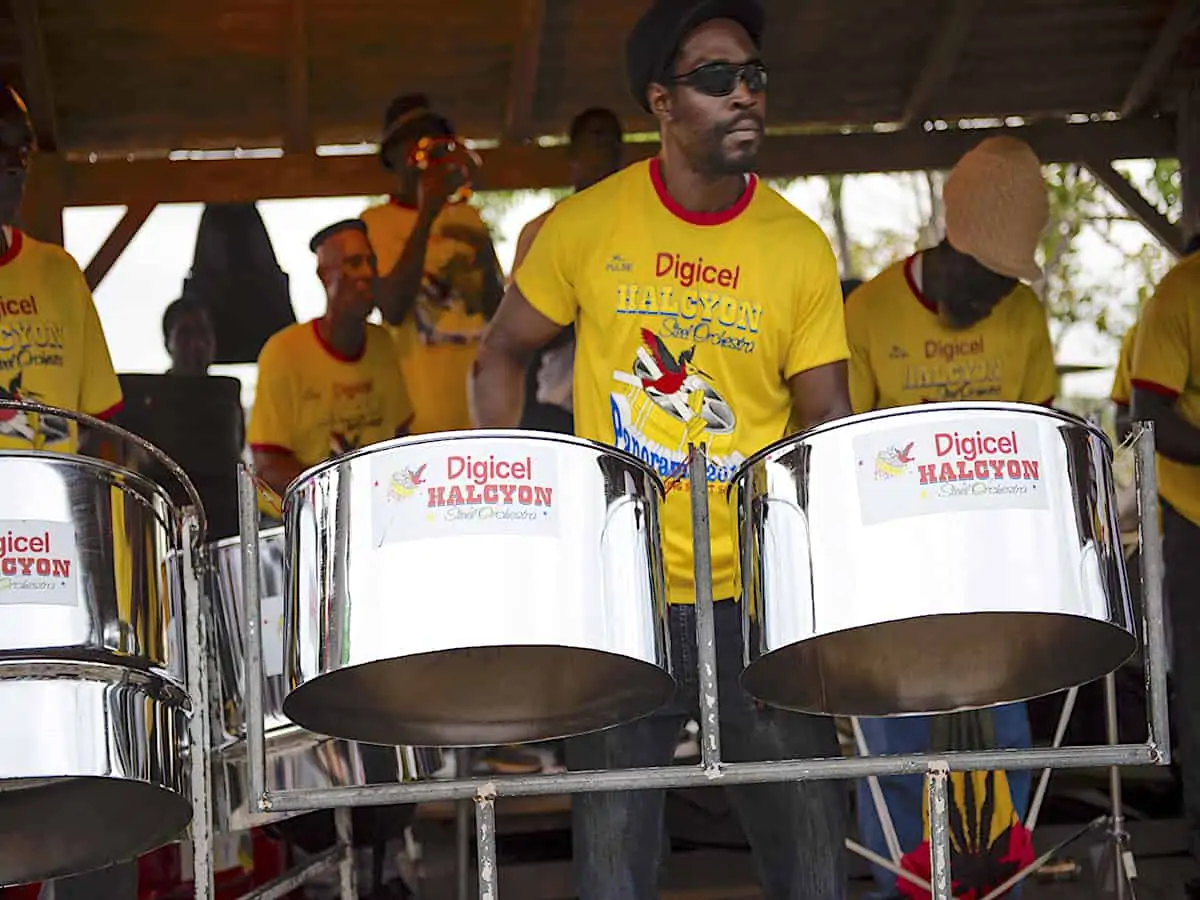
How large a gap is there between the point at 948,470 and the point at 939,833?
0.36 m

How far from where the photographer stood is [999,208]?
134 inches

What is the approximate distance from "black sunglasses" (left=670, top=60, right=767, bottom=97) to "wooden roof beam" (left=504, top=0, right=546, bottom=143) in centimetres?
212

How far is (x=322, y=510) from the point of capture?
1948 millimetres

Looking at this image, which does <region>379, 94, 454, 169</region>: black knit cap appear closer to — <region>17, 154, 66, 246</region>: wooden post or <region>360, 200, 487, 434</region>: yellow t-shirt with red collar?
<region>360, 200, 487, 434</region>: yellow t-shirt with red collar

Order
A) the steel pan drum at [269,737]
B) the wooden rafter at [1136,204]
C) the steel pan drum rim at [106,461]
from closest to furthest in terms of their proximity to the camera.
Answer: the steel pan drum rim at [106,461] < the steel pan drum at [269,737] < the wooden rafter at [1136,204]

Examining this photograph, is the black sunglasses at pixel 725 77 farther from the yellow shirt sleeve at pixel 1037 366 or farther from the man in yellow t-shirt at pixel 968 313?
the yellow shirt sleeve at pixel 1037 366

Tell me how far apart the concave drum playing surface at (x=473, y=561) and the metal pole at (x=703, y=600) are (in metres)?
0.04

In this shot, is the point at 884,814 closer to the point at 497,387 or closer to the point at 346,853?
the point at 346,853

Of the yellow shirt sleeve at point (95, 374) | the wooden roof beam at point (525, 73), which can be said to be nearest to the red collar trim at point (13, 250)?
the yellow shirt sleeve at point (95, 374)

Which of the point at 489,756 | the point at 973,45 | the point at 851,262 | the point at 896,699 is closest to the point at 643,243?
the point at 896,699

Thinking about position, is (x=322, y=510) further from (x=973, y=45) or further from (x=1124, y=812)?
(x=973, y=45)

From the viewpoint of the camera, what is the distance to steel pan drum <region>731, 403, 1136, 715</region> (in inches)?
74.4

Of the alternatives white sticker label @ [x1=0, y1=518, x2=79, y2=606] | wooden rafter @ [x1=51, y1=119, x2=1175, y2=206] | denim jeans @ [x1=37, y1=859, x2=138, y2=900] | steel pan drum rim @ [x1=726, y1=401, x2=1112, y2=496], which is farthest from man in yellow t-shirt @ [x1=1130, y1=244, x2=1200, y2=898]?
white sticker label @ [x1=0, y1=518, x2=79, y2=606]

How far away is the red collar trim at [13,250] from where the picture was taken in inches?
115
